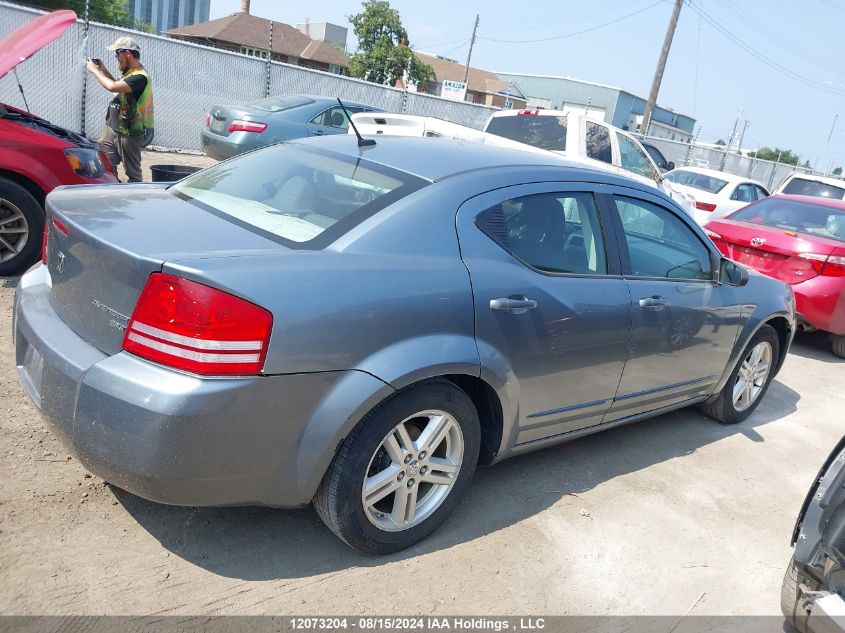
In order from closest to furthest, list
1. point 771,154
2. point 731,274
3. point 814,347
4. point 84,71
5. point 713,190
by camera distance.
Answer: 1. point 731,274
2. point 814,347
3. point 84,71
4. point 713,190
5. point 771,154

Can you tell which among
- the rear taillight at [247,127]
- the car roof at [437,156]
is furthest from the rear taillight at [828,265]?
the rear taillight at [247,127]

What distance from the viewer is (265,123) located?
10.3 meters

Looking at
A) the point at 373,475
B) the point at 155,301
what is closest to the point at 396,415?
the point at 373,475

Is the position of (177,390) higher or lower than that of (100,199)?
lower

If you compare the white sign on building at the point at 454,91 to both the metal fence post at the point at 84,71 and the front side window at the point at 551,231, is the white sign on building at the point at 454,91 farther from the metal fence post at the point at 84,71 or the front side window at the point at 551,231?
the front side window at the point at 551,231

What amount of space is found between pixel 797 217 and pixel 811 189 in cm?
640

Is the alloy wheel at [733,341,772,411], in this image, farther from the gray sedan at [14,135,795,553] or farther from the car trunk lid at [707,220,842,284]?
the car trunk lid at [707,220,842,284]

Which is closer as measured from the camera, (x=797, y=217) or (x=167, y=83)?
(x=797, y=217)

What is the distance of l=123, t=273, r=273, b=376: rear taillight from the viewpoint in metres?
2.23

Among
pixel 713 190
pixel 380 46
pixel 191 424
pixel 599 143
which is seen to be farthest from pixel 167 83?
pixel 380 46

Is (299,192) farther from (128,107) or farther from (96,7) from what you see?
(96,7)

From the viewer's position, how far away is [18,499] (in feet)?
9.24

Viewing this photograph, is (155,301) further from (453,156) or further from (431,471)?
(453,156)

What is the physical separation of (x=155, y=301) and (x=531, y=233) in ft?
5.48
